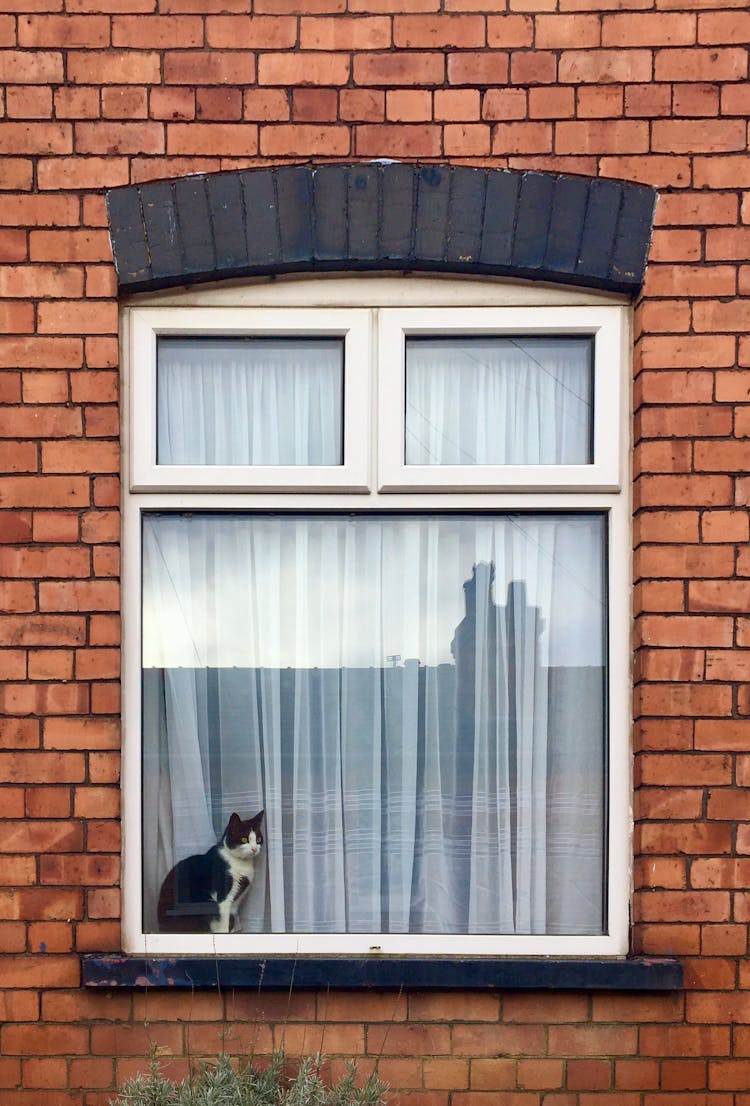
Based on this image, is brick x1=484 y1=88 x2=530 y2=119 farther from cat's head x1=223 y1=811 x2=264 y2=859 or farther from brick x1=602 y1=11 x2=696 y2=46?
cat's head x1=223 y1=811 x2=264 y2=859

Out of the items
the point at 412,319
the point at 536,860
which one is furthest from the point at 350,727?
the point at 412,319

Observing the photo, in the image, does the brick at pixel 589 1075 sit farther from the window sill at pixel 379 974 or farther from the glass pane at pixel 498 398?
the glass pane at pixel 498 398

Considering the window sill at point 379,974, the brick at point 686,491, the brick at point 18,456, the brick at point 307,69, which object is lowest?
the window sill at point 379,974

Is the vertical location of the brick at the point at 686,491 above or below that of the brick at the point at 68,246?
below

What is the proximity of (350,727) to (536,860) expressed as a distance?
2.29ft

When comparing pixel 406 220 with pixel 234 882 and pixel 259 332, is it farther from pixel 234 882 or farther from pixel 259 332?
pixel 234 882

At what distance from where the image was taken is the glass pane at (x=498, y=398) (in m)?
3.26

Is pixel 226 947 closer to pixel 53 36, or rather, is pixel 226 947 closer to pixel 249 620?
pixel 249 620

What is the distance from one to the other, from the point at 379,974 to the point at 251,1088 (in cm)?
46

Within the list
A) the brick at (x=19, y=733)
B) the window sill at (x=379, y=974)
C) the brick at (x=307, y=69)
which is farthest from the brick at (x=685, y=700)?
the brick at (x=307, y=69)

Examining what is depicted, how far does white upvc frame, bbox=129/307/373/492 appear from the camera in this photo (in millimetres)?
3191

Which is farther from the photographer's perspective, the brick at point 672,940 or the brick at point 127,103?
the brick at point 127,103

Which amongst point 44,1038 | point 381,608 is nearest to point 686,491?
point 381,608

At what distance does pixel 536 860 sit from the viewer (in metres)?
3.20
